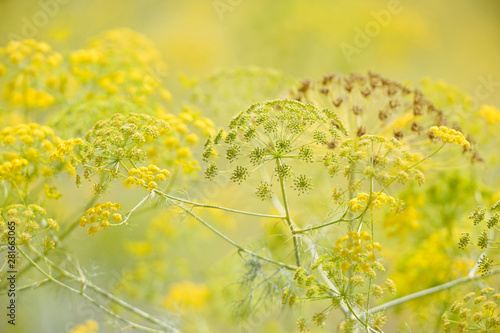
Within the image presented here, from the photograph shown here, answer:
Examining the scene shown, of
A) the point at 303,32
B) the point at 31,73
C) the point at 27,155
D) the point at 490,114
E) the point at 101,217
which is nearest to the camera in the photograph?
the point at 101,217

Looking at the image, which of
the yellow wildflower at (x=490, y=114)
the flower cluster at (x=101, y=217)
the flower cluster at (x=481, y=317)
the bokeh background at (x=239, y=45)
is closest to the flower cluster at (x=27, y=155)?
the flower cluster at (x=101, y=217)

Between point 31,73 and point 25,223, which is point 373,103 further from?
point 31,73

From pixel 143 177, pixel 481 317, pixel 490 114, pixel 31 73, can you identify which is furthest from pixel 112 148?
pixel 490 114

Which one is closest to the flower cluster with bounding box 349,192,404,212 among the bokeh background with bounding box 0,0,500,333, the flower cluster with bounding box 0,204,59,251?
the flower cluster with bounding box 0,204,59,251

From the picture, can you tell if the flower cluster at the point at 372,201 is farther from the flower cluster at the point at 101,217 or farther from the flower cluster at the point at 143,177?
the flower cluster at the point at 101,217

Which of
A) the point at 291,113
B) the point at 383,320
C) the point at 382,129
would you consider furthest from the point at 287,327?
the point at 291,113

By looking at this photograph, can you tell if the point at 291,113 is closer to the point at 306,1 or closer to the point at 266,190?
the point at 266,190
